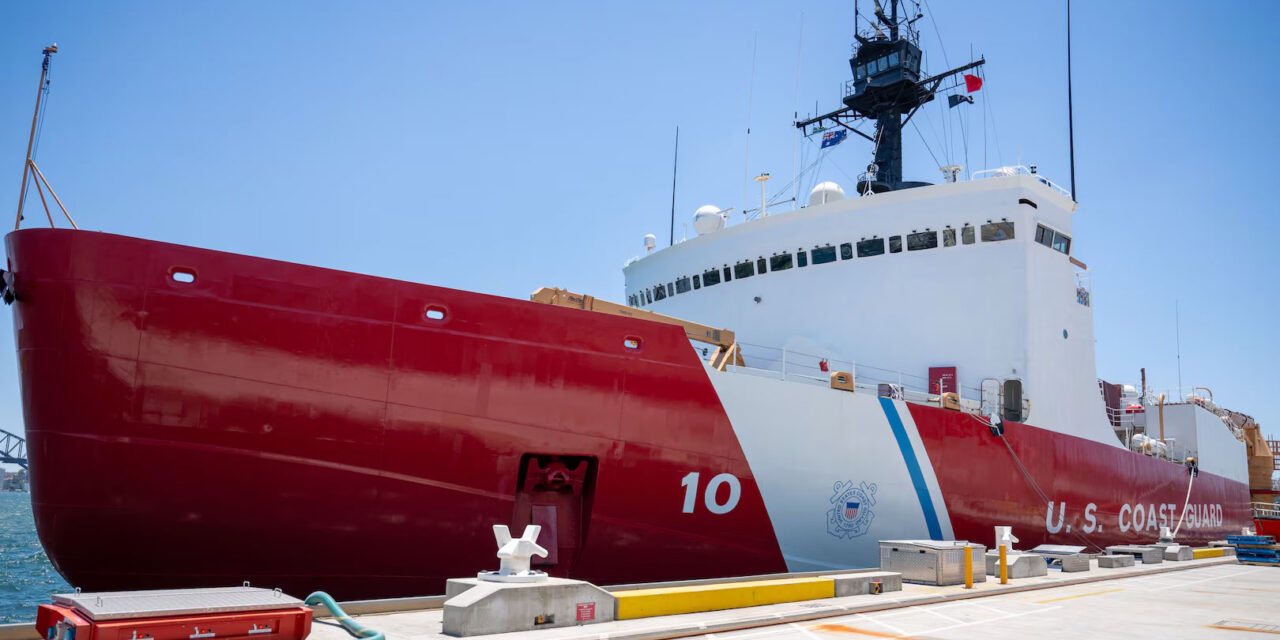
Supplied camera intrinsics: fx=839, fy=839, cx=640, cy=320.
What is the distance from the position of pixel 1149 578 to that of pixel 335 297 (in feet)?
39.5

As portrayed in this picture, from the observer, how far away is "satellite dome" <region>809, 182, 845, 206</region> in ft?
50.8

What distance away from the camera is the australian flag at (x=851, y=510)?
10.1m

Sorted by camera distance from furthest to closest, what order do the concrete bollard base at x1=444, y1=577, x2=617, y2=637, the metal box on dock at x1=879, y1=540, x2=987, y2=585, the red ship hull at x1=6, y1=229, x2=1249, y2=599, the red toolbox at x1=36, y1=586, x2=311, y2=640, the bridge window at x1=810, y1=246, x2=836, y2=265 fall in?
1. the bridge window at x1=810, y1=246, x2=836, y2=265
2. the metal box on dock at x1=879, y1=540, x2=987, y2=585
3. the red ship hull at x1=6, y1=229, x2=1249, y2=599
4. the concrete bollard base at x1=444, y1=577, x2=617, y2=637
5. the red toolbox at x1=36, y1=586, x2=311, y2=640

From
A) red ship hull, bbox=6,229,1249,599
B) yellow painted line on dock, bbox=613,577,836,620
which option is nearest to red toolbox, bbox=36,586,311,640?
red ship hull, bbox=6,229,1249,599

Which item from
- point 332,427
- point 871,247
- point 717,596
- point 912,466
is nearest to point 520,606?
point 717,596

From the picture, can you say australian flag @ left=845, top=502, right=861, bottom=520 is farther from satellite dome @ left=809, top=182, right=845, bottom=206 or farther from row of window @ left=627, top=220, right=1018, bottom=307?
satellite dome @ left=809, top=182, right=845, bottom=206

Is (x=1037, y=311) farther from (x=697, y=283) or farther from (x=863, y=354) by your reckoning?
(x=697, y=283)

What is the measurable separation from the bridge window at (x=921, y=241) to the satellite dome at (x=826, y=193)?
209 cm

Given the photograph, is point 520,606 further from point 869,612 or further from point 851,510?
point 851,510

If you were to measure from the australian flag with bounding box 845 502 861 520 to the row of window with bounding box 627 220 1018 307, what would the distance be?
5095mm

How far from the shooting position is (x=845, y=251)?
14.0 m

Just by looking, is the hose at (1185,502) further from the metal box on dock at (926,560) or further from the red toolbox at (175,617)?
the red toolbox at (175,617)

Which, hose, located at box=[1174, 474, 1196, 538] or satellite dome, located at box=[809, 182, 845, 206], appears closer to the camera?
satellite dome, located at box=[809, 182, 845, 206]

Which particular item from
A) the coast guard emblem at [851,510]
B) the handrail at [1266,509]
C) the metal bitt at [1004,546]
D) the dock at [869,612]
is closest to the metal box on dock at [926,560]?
the dock at [869,612]
